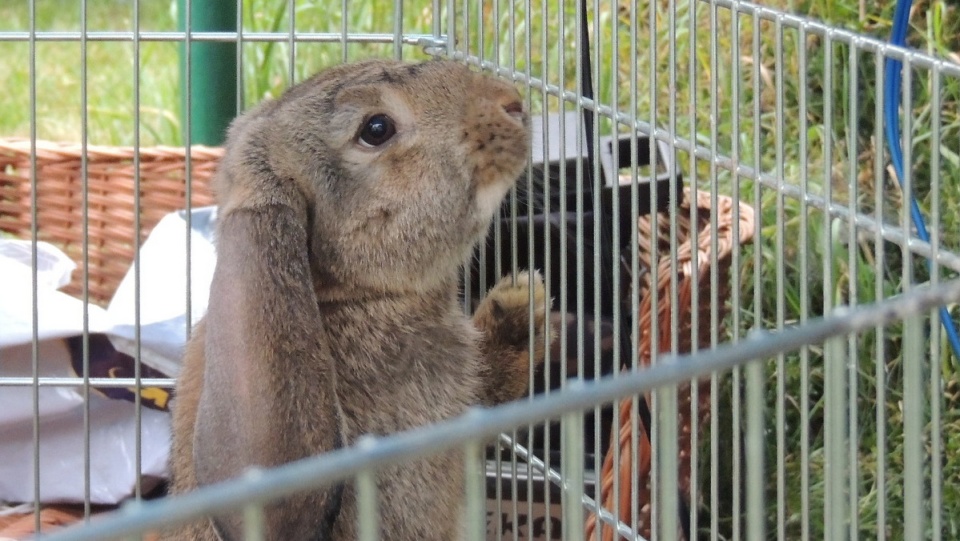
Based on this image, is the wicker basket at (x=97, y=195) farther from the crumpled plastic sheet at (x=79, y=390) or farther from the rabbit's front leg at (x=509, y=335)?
the rabbit's front leg at (x=509, y=335)

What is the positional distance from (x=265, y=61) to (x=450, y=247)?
6.09ft

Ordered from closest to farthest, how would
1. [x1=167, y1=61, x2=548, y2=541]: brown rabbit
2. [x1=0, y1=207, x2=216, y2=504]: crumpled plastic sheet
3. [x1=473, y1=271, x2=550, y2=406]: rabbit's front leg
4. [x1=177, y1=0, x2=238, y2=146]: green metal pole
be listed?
1. [x1=167, y1=61, x2=548, y2=541]: brown rabbit
2. [x1=473, y1=271, x2=550, y2=406]: rabbit's front leg
3. [x1=0, y1=207, x2=216, y2=504]: crumpled plastic sheet
4. [x1=177, y1=0, x2=238, y2=146]: green metal pole

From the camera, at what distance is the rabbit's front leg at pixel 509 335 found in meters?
1.86

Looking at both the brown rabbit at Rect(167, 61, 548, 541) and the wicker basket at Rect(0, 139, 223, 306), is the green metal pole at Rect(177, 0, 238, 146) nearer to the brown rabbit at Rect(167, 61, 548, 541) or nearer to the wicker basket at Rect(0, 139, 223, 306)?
the wicker basket at Rect(0, 139, 223, 306)

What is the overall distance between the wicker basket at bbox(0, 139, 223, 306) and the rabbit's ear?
1.30 metres

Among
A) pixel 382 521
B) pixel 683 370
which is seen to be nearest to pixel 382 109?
pixel 382 521

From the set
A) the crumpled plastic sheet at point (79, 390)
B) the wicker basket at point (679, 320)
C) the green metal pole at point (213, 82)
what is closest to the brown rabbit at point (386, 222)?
the wicker basket at point (679, 320)

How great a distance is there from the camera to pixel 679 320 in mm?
2080

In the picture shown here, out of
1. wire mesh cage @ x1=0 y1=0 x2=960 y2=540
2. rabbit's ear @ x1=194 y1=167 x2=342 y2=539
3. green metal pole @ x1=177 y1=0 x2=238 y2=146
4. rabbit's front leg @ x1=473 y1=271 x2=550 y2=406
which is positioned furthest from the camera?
green metal pole @ x1=177 y1=0 x2=238 y2=146

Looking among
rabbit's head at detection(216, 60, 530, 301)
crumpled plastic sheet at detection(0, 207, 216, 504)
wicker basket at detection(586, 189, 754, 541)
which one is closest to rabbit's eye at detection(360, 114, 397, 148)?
rabbit's head at detection(216, 60, 530, 301)

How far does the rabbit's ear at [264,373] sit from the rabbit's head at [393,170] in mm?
137

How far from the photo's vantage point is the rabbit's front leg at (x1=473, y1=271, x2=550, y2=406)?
6.09 ft

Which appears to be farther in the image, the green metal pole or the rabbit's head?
the green metal pole

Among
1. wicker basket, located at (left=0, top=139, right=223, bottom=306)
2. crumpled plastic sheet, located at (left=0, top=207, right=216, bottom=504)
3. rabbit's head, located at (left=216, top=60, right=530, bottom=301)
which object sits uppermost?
rabbit's head, located at (left=216, top=60, right=530, bottom=301)
